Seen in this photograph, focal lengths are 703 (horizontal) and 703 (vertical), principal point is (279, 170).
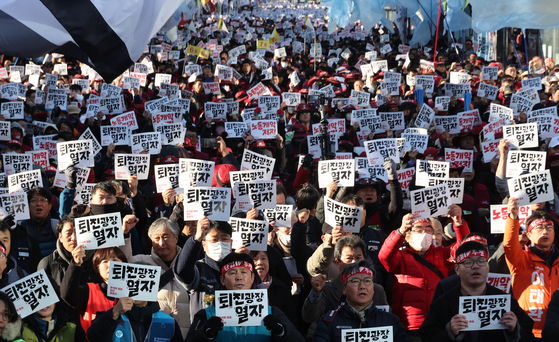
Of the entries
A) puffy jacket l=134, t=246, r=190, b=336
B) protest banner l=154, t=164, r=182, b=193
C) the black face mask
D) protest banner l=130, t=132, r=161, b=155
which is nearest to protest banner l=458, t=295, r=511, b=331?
puffy jacket l=134, t=246, r=190, b=336

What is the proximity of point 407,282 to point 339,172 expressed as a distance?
2.27 metres

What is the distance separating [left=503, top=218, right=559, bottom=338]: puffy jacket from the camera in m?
4.97

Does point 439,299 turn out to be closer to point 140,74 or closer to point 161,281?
point 161,281

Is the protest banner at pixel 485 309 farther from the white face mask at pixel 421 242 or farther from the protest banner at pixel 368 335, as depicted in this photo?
the white face mask at pixel 421 242

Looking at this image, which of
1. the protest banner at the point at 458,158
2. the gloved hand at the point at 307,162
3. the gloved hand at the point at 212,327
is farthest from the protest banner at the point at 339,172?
the gloved hand at the point at 212,327

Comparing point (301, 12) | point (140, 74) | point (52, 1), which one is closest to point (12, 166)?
point (52, 1)

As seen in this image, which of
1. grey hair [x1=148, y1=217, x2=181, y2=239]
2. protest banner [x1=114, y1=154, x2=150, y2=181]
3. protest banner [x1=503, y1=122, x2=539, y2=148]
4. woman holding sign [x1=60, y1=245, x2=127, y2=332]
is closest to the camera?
woman holding sign [x1=60, y1=245, x2=127, y2=332]

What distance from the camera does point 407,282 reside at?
509cm

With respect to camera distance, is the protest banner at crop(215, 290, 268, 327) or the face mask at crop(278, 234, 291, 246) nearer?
the protest banner at crop(215, 290, 268, 327)

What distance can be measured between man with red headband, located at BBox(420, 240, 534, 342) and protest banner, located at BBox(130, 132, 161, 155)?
15.9 feet

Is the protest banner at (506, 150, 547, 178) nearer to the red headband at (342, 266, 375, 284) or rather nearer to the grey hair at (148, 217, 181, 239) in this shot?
the red headband at (342, 266, 375, 284)

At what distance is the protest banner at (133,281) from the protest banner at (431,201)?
96.9 inches

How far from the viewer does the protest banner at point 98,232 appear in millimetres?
4875

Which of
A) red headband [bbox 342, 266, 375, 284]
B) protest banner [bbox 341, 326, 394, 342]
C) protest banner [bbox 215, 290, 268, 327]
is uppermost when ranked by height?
red headband [bbox 342, 266, 375, 284]
